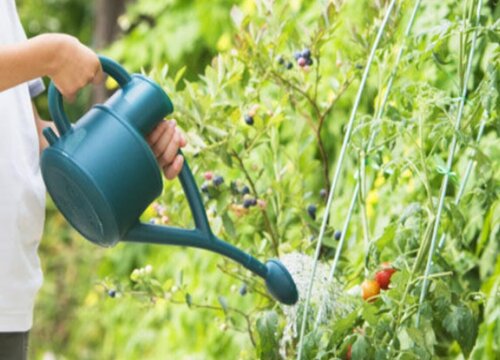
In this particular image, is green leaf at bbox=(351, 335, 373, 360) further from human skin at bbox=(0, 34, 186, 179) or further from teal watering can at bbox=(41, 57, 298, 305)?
human skin at bbox=(0, 34, 186, 179)

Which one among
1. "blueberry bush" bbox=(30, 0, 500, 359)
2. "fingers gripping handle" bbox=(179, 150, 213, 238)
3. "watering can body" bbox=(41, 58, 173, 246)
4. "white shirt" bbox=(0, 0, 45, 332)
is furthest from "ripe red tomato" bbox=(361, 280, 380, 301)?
"white shirt" bbox=(0, 0, 45, 332)

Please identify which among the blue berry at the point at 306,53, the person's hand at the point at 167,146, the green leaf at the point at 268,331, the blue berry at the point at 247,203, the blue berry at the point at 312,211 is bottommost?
the blue berry at the point at 312,211

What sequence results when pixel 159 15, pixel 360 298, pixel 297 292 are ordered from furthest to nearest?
pixel 159 15 → pixel 360 298 → pixel 297 292

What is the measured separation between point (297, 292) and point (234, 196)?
54cm

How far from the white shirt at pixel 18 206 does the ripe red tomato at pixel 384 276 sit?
58cm

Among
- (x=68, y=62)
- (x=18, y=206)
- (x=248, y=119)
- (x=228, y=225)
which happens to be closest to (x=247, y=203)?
(x=228, y=225)

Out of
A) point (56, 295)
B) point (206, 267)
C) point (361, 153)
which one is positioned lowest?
point (56, 295)

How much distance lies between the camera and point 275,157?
244 centimetres

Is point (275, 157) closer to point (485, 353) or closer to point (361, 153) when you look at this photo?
point (361, 153)

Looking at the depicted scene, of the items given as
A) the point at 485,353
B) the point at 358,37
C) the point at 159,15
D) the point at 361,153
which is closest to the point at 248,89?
the point at 358,37

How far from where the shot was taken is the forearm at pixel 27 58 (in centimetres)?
165

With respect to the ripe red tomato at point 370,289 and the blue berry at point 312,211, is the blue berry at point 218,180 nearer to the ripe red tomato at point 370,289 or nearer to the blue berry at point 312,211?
the blue berry at point 312,211

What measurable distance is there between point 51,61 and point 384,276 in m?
0.72

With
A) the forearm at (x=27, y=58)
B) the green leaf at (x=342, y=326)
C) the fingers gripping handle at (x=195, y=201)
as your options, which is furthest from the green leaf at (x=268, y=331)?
the forearm at (x=27, y=58)
